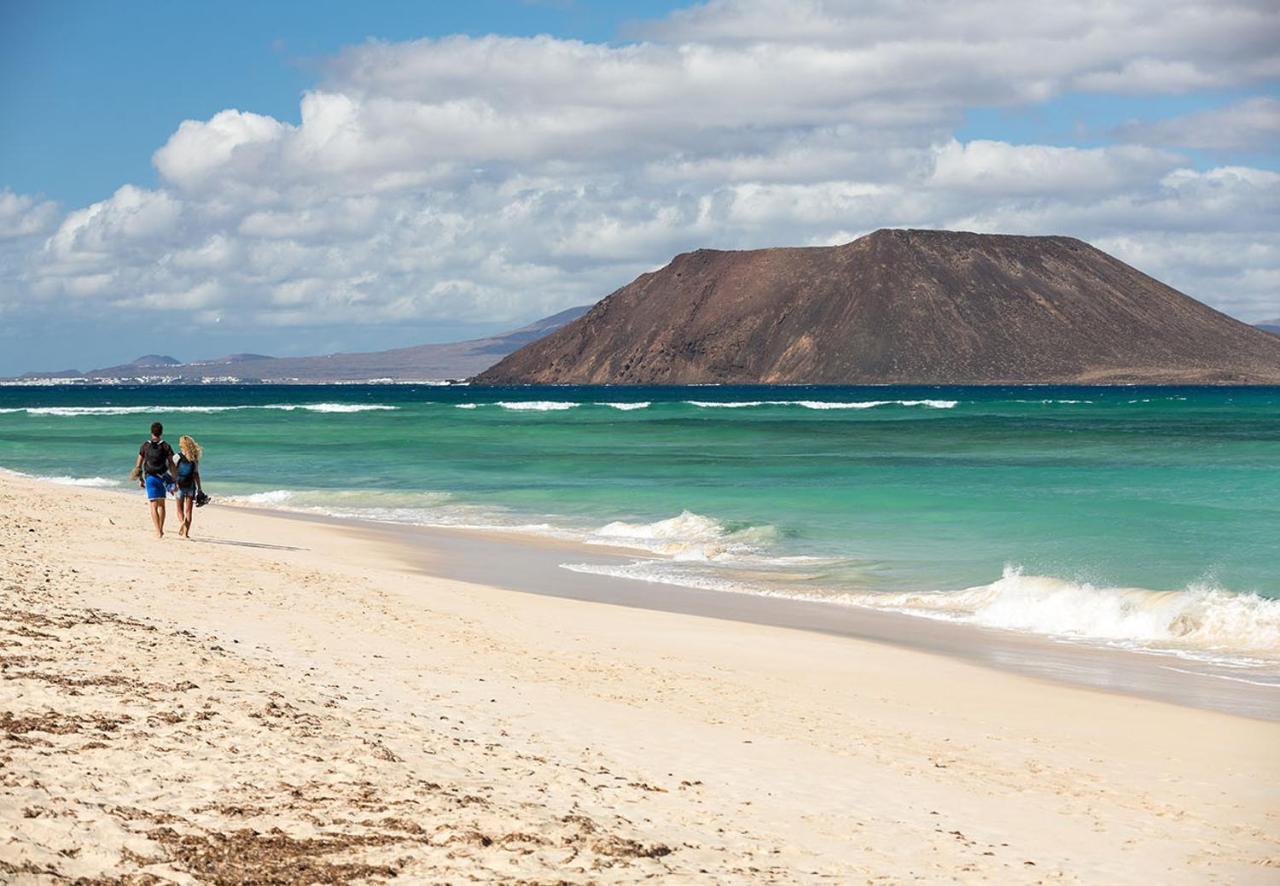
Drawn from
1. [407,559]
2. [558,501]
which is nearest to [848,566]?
[407,559]

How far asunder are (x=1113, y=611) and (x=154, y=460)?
13.4 meters

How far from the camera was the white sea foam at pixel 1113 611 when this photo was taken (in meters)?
14.3

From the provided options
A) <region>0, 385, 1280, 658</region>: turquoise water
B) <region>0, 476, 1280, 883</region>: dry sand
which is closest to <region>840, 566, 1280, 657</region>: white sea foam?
<region>0, 385, 1280, 658</region>: turquoise water

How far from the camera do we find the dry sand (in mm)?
5645

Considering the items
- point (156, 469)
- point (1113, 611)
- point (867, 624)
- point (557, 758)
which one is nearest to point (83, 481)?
point (156, 469)

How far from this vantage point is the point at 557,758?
7.45 m

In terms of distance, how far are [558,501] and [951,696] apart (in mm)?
21154

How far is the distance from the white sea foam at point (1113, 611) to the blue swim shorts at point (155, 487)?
10154 mm

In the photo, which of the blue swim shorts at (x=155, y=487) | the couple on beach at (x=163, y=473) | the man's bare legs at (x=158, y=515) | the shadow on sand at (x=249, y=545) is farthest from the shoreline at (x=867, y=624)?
the blue swim shorts at (x=155, y=487)

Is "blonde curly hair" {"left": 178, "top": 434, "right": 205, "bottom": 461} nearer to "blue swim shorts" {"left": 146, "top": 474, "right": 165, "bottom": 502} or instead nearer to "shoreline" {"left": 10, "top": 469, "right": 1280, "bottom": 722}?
"blue swim shorts" {"left": 146, "top": 474, "right": 165, "bottom": 502}

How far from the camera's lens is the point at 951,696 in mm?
10516

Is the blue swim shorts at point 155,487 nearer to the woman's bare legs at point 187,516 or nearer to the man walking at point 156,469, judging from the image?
the man walking at point 156,469

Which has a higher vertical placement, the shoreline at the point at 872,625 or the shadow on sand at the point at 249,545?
the shadow on sand at the point at 249,545

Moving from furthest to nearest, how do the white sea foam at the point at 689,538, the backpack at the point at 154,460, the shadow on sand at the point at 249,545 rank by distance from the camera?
the white sea foam at the point at 689,538
the shadow on sand at the point at 249,545
the backpack at the point at 154,460
